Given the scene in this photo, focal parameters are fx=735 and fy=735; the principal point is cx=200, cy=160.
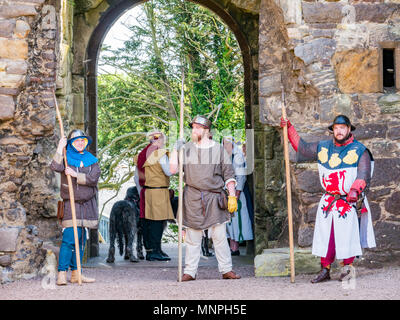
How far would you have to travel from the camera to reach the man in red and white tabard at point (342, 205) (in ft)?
21.4

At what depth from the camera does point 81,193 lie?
722 centimetres

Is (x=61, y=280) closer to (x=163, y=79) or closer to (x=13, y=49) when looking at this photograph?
(x=13, y=49)

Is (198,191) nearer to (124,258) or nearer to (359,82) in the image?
(359,82)

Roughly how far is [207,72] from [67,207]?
9413mm

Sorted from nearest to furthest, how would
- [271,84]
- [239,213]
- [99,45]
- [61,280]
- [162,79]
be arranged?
[61,280], [271,84], [239,213], [99,45], [162,79]

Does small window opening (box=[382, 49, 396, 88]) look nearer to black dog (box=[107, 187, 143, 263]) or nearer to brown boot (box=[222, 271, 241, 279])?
brown boot (box=[222, 271, 241, 279])

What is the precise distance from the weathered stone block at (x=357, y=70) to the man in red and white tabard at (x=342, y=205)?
2.77ft

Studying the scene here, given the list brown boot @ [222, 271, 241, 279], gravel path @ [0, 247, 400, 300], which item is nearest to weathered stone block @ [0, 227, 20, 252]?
gravel path @ [0, 247, 400, 300]

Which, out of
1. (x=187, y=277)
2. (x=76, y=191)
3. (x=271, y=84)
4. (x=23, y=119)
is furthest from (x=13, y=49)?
(x=187, y=277)

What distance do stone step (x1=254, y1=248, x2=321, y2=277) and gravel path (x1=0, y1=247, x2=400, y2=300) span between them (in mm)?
140

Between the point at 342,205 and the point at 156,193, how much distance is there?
3315 mm

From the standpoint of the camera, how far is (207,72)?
53.0 ft

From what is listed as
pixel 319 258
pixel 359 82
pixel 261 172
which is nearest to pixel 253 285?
pixel 319 258

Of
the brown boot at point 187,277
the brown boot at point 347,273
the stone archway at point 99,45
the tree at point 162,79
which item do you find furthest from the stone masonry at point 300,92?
the tree at point 162,79
